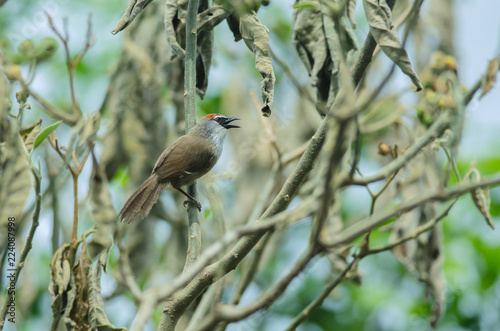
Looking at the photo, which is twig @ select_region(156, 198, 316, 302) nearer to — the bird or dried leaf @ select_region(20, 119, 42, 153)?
dried leaf @ select_region(20, 119, 42, 153)

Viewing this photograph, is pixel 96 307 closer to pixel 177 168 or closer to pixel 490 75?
pixel 177 168

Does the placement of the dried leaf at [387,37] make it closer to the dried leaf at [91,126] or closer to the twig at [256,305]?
the twig at [256,305]

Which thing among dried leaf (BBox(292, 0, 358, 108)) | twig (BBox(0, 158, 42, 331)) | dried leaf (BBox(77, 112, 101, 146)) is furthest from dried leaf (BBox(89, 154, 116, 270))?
dried leaf (BBox(292, 0, 358, 108))

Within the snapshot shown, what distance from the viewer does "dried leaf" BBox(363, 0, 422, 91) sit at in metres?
2.55

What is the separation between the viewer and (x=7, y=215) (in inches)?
104

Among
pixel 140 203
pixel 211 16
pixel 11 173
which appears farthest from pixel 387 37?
pixel 140 203

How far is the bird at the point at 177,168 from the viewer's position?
13.6ft

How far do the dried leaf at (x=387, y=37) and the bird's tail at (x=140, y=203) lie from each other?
2.06m

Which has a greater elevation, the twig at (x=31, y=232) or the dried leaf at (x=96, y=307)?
the twig at (x=31, y=232)

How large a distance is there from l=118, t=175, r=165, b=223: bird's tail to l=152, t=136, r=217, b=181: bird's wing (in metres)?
0.24

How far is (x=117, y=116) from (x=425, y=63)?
3022mm

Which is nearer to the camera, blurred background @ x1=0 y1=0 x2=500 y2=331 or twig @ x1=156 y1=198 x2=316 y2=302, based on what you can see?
twig @ x1=156 y1=198 x2=316 y2=302

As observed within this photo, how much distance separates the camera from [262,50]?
2.90 m

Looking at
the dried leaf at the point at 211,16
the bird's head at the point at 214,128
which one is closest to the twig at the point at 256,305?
the dried leaf at the point at 211,16
